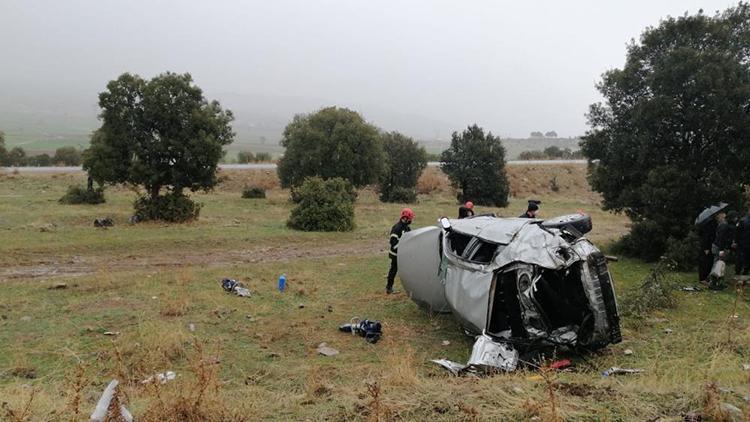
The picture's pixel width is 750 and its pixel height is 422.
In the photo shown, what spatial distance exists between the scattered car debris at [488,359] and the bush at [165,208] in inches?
621

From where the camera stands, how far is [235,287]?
436 inches

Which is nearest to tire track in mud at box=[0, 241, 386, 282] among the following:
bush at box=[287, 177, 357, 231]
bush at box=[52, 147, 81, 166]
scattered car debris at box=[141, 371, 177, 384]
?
bush at box=[287, 177, 357, 231]

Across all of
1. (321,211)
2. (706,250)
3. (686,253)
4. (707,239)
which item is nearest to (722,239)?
(707,239)

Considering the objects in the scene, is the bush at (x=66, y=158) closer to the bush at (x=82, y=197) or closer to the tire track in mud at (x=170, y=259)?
the bush at (x=82, y=197)

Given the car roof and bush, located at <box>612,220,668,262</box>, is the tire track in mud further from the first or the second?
the car roof

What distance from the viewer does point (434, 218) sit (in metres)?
24.7

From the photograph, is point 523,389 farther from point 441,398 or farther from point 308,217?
point 308,217

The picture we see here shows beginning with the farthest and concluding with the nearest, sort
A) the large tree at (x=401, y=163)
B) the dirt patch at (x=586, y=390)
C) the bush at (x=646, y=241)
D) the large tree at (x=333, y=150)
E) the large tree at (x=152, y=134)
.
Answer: the large tree at (x=401, y=163) < the large tree at (x=333, y=150) < the large tree at (x=152, y=134) < the bush at (x=646, y=241) < the dirt patch at (x=586, y=390)

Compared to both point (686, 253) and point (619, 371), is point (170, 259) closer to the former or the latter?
point (619, 371)

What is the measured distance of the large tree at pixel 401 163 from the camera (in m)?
34.7

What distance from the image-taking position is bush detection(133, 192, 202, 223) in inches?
785

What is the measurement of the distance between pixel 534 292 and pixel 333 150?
22.8m

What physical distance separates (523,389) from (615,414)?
79 cm

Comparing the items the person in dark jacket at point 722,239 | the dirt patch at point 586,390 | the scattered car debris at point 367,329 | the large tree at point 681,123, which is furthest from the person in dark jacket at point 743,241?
the dirt patch at point 586,390
